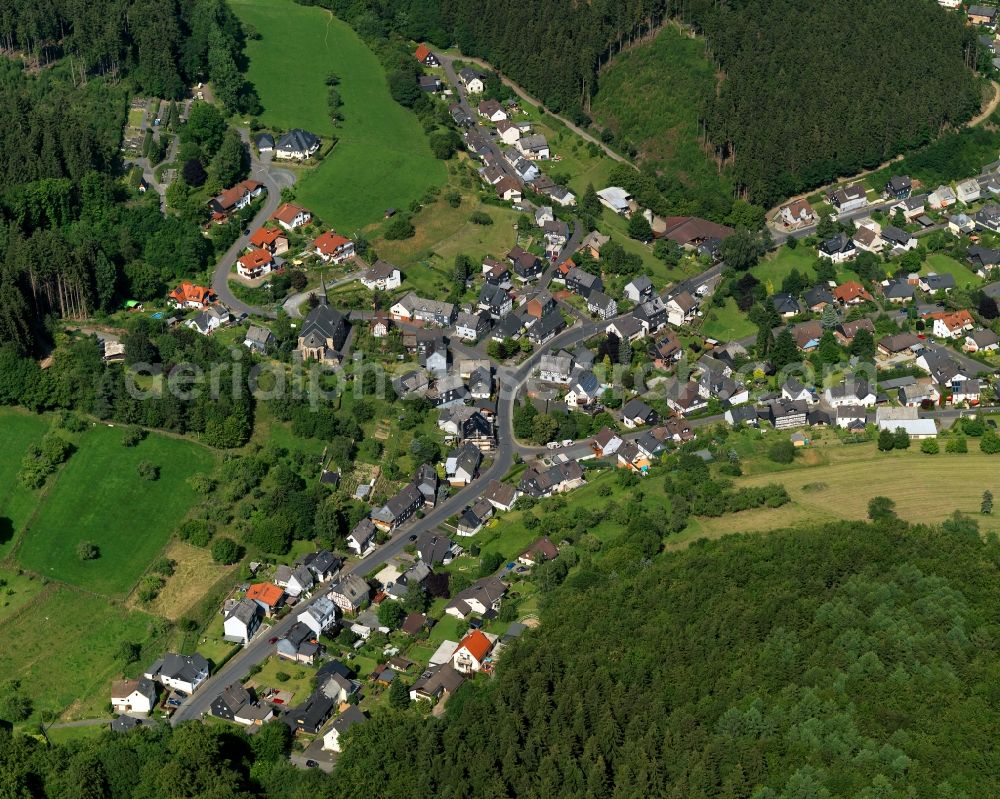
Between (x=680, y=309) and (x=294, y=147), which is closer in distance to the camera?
(x=680, y=309)

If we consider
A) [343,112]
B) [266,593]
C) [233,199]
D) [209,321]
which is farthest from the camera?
[343,112]

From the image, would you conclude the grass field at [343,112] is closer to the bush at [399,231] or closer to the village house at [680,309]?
the bush at [399,231]

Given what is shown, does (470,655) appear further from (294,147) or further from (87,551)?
(294,147)

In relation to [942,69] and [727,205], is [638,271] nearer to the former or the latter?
[727,205]

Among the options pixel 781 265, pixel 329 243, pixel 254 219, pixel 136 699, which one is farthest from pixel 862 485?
pixel 254 219

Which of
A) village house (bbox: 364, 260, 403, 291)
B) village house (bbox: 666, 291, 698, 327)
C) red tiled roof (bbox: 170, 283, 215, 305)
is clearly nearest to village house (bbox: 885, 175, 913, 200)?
village house (bbox: 666, 291, 698, 327)

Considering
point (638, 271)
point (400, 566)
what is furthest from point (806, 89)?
point (400, 566)

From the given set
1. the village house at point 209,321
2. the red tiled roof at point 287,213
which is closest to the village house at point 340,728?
the village house at point 209,321

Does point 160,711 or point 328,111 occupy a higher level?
point 328,111
